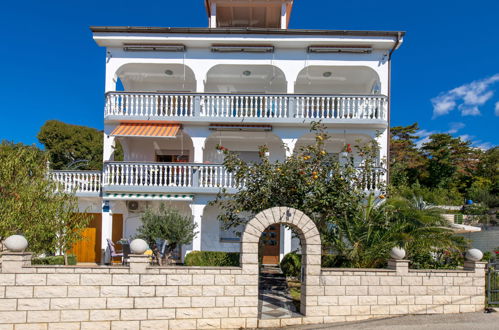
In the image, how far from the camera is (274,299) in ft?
34.8

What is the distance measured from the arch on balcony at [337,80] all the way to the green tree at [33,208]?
1174cm

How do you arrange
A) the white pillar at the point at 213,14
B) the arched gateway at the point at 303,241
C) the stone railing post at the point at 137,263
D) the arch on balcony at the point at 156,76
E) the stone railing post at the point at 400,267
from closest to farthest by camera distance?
Answer: the stone railing post at the point at 137,263 → the arched gateway at the point at 303,241 → the stone railing post at the point at 400,267 → the arch on balcony at the point at 156,76 → the white pillar at the point at 213,14

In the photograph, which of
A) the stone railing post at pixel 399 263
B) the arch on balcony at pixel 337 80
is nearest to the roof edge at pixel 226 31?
the arch on balcony at pixel 337 80

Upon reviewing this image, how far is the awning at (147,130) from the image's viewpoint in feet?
53.2

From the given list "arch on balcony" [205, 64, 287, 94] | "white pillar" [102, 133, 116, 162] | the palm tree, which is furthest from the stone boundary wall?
"arch on balcony" [205, 64, 287, 94]

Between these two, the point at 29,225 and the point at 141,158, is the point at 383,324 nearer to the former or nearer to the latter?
the point at 29,225

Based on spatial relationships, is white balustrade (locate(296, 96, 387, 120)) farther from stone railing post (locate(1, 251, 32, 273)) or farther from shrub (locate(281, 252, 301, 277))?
stone railing post (locate(1, 251, 32, 273))

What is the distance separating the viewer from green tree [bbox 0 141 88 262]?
34.8 feet

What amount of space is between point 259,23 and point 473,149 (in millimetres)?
23620

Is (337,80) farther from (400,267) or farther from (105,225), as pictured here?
(105,225)

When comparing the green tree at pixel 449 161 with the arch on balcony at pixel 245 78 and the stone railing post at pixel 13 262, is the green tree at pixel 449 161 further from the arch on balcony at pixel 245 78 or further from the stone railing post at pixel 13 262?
the stone railing post at pixel 13 262

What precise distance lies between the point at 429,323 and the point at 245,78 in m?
13.6

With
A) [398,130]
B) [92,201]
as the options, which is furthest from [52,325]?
[398,130]

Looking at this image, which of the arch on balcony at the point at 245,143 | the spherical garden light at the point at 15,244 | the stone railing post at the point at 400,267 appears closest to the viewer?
the spherical garden light at the point at 15,244
